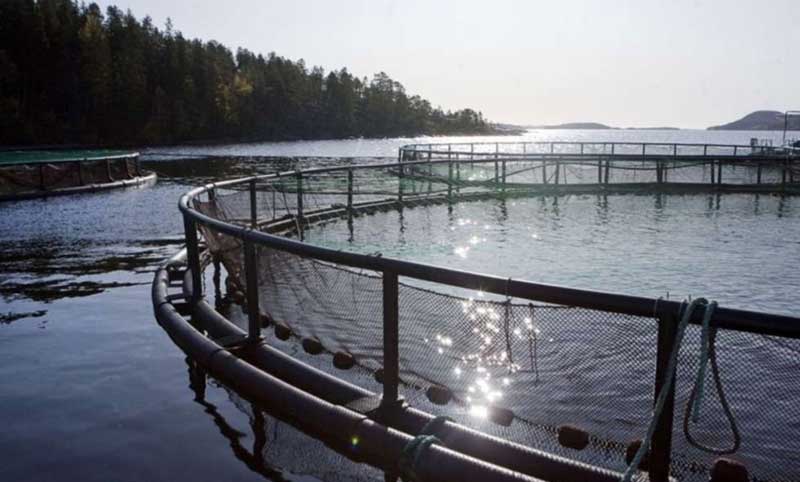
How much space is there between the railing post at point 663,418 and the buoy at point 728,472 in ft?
1.24

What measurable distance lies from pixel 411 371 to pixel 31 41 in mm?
140358

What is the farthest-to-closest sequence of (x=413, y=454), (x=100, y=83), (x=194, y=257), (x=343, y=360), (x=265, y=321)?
(x=100, y=83) < (x=194, y=257) < (x=265, y=321) < (x=343, y=360) < (x=413, y=454)

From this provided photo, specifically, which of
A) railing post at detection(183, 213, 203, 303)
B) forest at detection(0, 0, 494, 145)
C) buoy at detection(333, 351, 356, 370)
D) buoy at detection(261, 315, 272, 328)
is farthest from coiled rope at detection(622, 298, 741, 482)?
forest at detection(0, 0, 494, 145)

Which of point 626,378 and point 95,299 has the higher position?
point 626,378

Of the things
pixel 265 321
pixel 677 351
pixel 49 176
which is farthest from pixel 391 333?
pixel 49 176

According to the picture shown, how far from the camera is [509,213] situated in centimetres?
2183

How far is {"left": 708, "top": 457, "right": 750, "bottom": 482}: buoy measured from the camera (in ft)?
11.5

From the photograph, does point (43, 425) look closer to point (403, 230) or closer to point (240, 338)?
point (240, 338)

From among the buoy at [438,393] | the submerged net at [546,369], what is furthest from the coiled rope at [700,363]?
the buoy at [438,393]

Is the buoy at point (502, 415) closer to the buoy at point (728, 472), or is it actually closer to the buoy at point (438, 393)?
the buoy at point (438, 393)

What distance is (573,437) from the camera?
4.23 meters

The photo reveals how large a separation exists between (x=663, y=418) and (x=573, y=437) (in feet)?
3.16

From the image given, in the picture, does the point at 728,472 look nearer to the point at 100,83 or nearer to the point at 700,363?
the point at 700,363

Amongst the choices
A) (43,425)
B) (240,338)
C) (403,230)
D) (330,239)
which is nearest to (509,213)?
(403,230)
